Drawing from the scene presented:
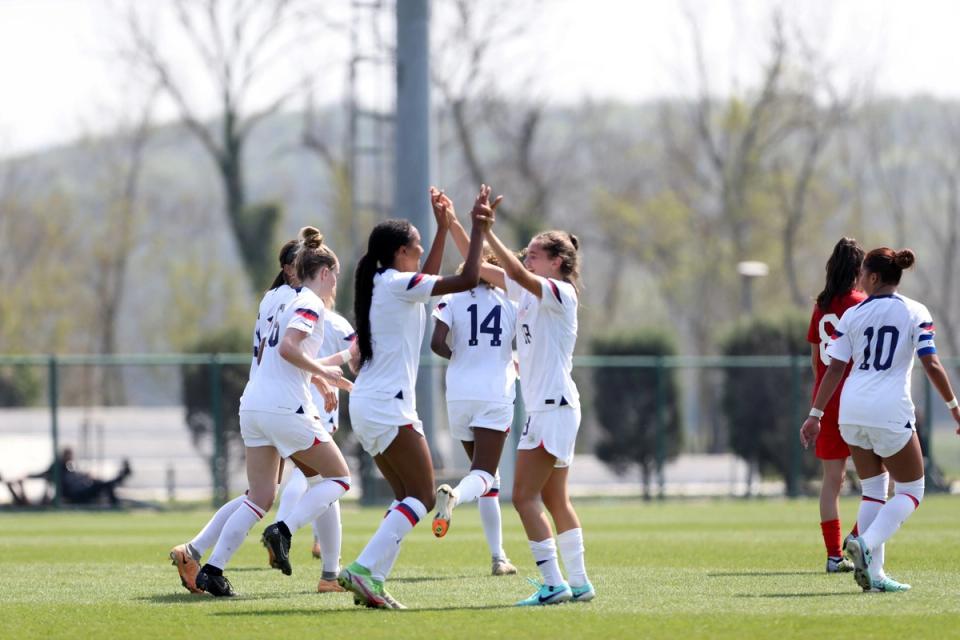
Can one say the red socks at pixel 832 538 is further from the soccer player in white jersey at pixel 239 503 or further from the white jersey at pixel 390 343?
the soccer player in white jersey at pixel 239 503

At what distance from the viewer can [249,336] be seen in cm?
2972

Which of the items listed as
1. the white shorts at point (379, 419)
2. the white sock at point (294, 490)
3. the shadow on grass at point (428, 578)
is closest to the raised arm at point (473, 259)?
the white shorts at point (379, 419)

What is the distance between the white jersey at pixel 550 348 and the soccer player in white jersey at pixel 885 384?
78.9 inches

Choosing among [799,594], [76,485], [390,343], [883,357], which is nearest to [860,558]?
[799,594]

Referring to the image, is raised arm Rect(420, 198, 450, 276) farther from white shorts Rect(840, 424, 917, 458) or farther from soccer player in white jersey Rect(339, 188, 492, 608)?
white shorts Rect(840, 424, 917, 458)

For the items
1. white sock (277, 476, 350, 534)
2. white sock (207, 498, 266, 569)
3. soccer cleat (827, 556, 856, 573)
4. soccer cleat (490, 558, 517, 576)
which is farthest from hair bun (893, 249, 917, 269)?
white sock (207, 498, 266, 569)

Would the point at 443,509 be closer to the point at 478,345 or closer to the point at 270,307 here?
the point at 270,307

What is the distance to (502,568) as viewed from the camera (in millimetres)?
11336

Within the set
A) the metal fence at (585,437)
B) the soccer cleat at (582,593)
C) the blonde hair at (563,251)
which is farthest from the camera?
the metal fence at (585,437)

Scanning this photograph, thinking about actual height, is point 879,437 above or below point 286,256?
below

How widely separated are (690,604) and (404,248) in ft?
8.78

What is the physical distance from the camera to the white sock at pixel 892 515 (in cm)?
936

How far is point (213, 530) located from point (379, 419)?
2.02 m

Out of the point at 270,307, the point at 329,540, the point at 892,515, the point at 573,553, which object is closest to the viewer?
the point at 573,553
